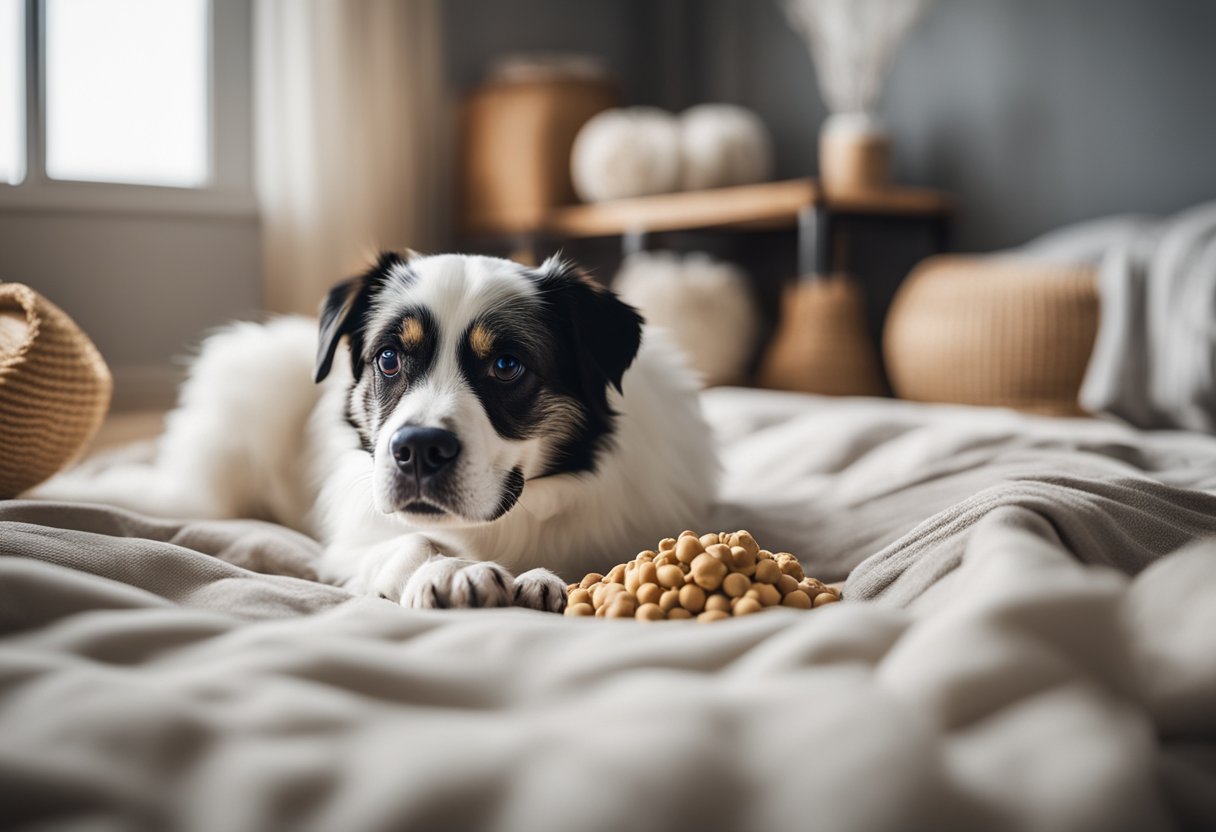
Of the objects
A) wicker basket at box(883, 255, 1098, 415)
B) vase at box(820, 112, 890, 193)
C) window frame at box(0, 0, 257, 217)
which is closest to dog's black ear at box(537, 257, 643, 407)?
wicker basket at box(883, 255, 1098, 415)

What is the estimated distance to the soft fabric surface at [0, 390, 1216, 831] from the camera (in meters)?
0.61

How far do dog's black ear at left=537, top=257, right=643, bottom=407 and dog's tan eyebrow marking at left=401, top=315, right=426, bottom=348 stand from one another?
20cm

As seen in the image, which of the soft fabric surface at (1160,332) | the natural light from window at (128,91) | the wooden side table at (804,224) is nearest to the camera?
the soft fabric surface at (1160,332)

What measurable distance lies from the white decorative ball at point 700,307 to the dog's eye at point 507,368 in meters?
2.08

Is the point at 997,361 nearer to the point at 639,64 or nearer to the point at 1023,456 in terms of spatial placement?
the point at 1023,456

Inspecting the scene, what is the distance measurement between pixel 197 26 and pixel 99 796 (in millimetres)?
3914

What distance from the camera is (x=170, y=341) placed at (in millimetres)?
3816

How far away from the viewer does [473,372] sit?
4.53ft

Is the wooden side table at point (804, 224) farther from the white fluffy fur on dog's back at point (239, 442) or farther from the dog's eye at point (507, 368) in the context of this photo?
the dog's eye at point (507, 368)

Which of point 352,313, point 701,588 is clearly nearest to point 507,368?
point 352,313

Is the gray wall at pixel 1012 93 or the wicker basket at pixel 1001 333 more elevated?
the gray wall at pixel 1012 93

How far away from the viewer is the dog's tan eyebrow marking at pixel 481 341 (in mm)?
1380

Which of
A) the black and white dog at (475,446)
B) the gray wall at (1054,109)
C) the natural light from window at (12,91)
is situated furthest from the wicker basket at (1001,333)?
the natural light from window at (12,91)

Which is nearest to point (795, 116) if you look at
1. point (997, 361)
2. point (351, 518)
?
point (997, 361)
